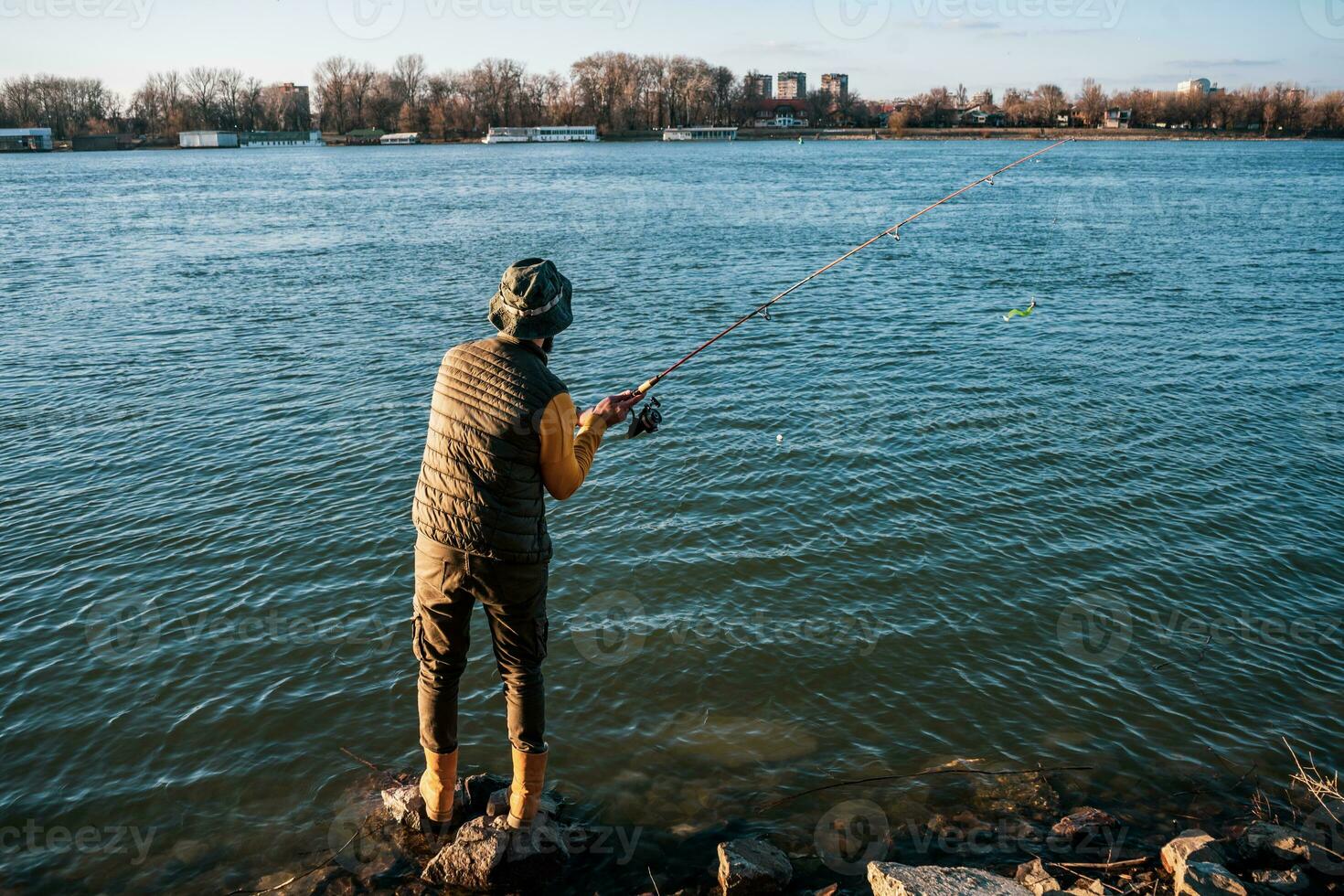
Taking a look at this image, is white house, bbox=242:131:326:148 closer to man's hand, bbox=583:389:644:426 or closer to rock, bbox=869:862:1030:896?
man's hand, bbox=583:389:644:426

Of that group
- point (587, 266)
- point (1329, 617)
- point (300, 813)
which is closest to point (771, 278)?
point (587, 266)

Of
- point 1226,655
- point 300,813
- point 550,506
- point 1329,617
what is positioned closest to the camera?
point 300,813

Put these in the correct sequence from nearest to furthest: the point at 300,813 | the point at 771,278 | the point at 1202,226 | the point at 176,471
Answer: the point at 300,813 → the point at 176,471 → the point at 771,278 → the point at 1202,226

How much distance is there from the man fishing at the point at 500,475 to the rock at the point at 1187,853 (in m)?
3.58

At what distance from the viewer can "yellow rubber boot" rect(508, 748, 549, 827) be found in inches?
193

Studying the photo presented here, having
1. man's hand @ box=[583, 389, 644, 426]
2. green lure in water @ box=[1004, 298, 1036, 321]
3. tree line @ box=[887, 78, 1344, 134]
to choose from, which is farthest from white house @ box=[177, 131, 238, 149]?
man's hand @ box=[583, 389, 644, 426]

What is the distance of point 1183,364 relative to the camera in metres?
16.5

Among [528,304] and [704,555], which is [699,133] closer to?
[704,555]

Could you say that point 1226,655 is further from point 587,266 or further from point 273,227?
point 273,227

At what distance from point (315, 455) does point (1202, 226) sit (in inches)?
1389

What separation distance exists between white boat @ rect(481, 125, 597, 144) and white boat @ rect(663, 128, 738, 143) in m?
12.8

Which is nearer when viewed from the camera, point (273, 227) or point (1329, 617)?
point (1329, 617)

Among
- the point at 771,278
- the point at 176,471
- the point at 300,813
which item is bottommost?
the point at 300,813

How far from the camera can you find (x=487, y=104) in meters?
172
